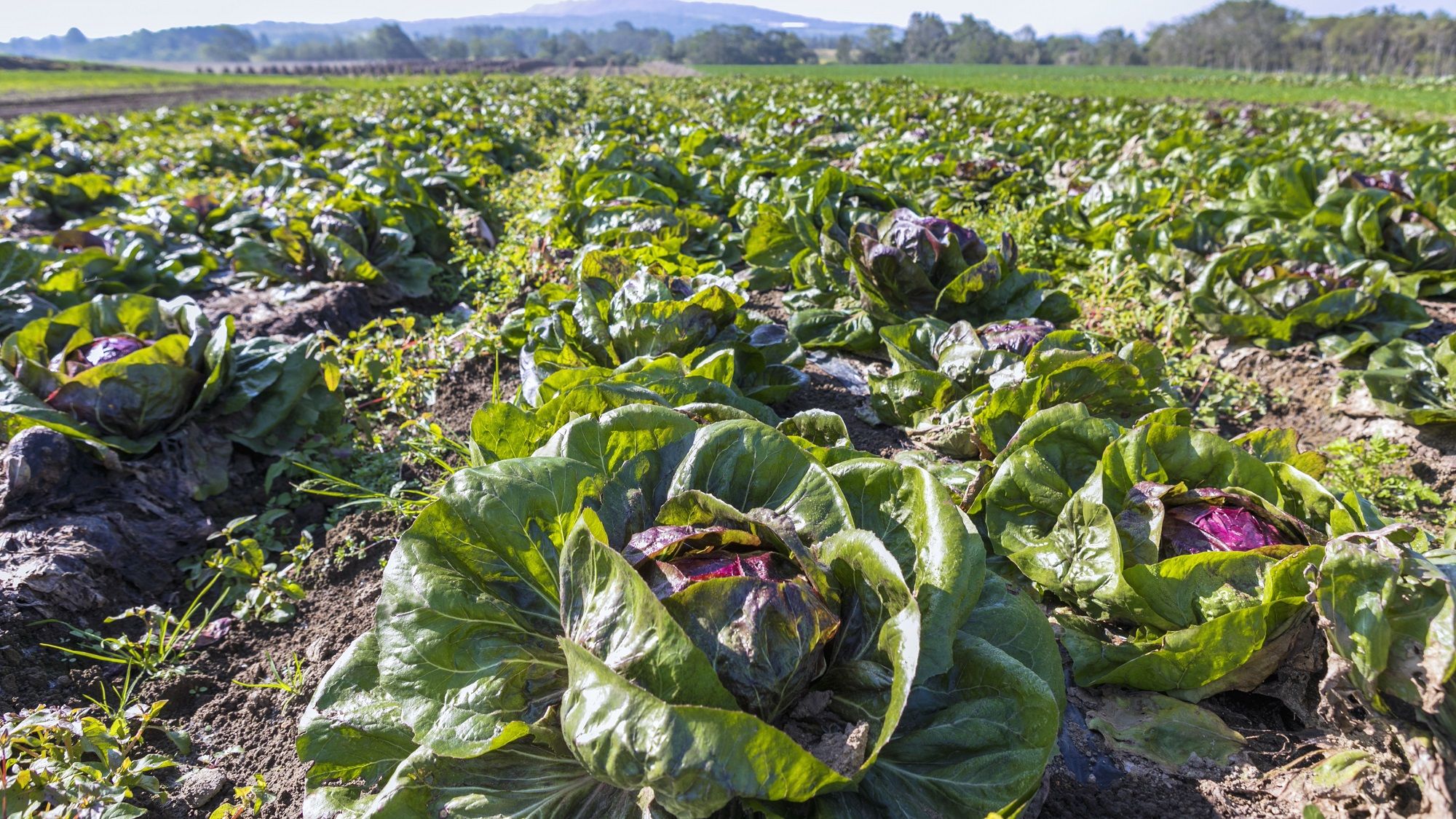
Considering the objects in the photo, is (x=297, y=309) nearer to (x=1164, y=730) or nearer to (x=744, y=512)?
(x=744, y=512)

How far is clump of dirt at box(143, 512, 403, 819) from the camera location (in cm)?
249

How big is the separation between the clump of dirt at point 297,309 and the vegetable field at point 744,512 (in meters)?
0.05

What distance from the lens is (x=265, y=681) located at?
296 centimetres

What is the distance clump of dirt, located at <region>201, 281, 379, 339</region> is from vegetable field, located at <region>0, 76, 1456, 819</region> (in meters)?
0.05

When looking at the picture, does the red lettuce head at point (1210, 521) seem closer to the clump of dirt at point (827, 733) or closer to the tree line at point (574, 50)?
the clump of dirt at point (827, 733)

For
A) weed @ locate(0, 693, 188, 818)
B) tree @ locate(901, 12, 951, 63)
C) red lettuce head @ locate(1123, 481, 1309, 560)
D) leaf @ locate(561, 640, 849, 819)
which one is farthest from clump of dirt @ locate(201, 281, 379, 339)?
tree @ locate(901, 12, 951, 63)

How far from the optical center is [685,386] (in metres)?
2.72

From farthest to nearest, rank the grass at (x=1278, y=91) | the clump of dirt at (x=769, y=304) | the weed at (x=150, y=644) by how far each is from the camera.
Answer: the grass at (x=1278, y=91), the clump of dirt at (x=769, y=304), the weed at (x=150, y=644)

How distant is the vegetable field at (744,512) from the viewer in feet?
5.70

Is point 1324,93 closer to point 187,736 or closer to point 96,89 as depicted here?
point 187,736

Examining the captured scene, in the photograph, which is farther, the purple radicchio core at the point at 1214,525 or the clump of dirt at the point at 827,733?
the purple radicchio core at the point at 1214,525

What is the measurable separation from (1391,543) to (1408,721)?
1.39 feet

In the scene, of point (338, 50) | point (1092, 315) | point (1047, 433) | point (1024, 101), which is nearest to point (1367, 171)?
point (1092, 315)

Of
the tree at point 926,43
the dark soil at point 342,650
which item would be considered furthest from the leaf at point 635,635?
the tree at point 926,43
